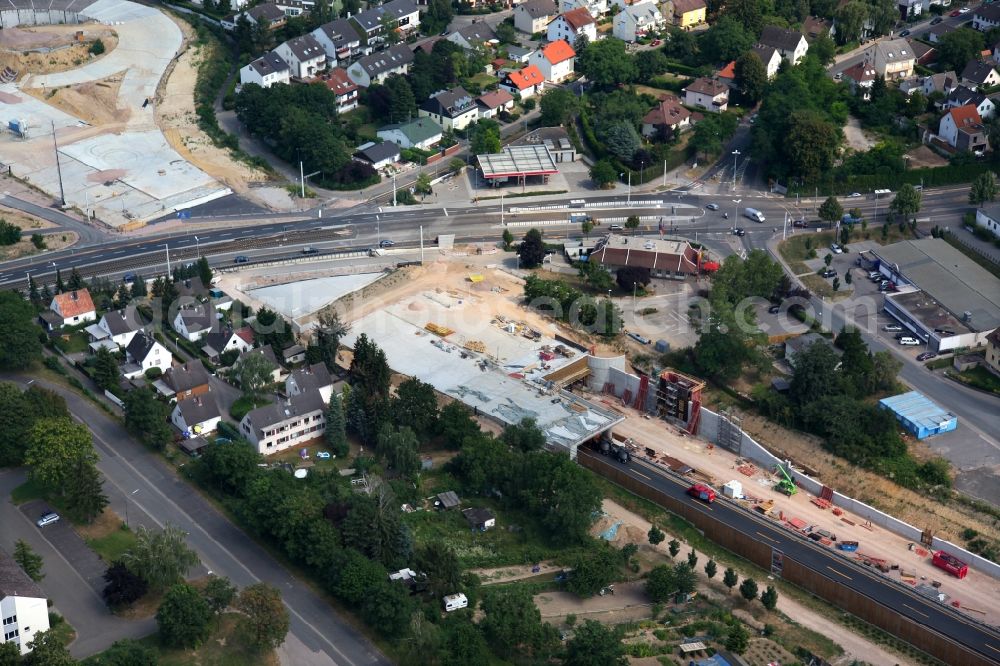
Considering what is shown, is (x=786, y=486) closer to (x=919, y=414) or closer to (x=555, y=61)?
(x=919, y=414)

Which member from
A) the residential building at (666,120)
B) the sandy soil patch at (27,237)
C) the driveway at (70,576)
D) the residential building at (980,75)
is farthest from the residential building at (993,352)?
the sandy soil patch at (27,237)

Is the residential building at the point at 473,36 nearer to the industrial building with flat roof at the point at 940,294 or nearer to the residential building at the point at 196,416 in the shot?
the industrial building with flat roof at the point at 940,294

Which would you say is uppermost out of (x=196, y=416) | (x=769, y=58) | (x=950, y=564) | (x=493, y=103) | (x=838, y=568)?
(x=769, y=58)

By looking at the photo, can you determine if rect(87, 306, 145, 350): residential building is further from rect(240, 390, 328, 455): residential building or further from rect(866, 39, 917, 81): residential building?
rect(866, 39, 917, 81): residential building

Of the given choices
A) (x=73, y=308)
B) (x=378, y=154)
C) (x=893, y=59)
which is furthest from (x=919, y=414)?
(x=73, y=308)

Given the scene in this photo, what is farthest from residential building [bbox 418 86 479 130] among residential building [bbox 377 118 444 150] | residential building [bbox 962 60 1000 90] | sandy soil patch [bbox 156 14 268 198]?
residential building [bbox 962 60 1000 90]

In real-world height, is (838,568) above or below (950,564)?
below

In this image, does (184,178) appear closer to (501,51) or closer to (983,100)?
(501,51)

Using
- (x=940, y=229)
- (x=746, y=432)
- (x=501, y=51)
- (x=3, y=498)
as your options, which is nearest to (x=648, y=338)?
(x=746, y=432)
